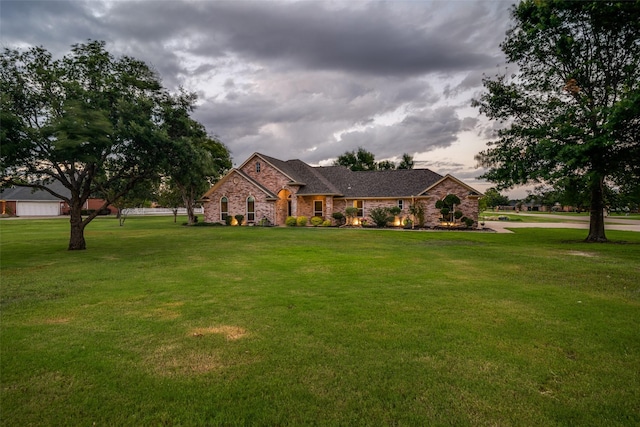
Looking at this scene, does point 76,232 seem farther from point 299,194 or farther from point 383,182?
point 383,182

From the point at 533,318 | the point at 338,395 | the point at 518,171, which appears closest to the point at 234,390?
the point at 338,395

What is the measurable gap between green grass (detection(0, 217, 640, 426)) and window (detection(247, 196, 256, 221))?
22.0 m

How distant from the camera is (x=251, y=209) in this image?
103ft

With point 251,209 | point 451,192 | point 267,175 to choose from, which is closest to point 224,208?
point 251,209

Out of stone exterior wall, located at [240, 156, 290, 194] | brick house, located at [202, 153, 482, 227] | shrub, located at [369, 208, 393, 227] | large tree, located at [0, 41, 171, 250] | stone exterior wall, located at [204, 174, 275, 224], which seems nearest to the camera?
large tree, located at [0, 41, 171, 250]

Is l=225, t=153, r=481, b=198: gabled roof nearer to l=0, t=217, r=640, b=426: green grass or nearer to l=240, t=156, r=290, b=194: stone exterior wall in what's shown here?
l=240, t=156, r=290, b=194: stone exterior wall

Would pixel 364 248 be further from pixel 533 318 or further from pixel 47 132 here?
pixel 47 132

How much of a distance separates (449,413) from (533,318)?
11.8 feet

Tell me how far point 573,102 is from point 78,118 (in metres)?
22.9

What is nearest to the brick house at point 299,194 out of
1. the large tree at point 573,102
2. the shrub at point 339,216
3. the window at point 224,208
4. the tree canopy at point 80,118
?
the window at point 224,208

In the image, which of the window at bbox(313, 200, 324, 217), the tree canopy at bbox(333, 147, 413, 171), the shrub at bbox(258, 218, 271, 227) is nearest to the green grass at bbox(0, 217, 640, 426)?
the shrub at bbox(258, 218, 271, 227)

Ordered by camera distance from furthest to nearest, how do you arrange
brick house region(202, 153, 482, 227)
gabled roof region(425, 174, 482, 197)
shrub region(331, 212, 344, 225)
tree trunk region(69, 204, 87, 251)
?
shrub region(331, 212, 344, 225) → brick house region(202, 153, 482, 227) → gabled roof region(425, 174, 482, 197) → tree trunk region(69, 204, 87, 251)

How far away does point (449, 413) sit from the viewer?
3.13 meters

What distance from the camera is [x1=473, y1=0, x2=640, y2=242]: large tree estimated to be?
1480 centimetres
